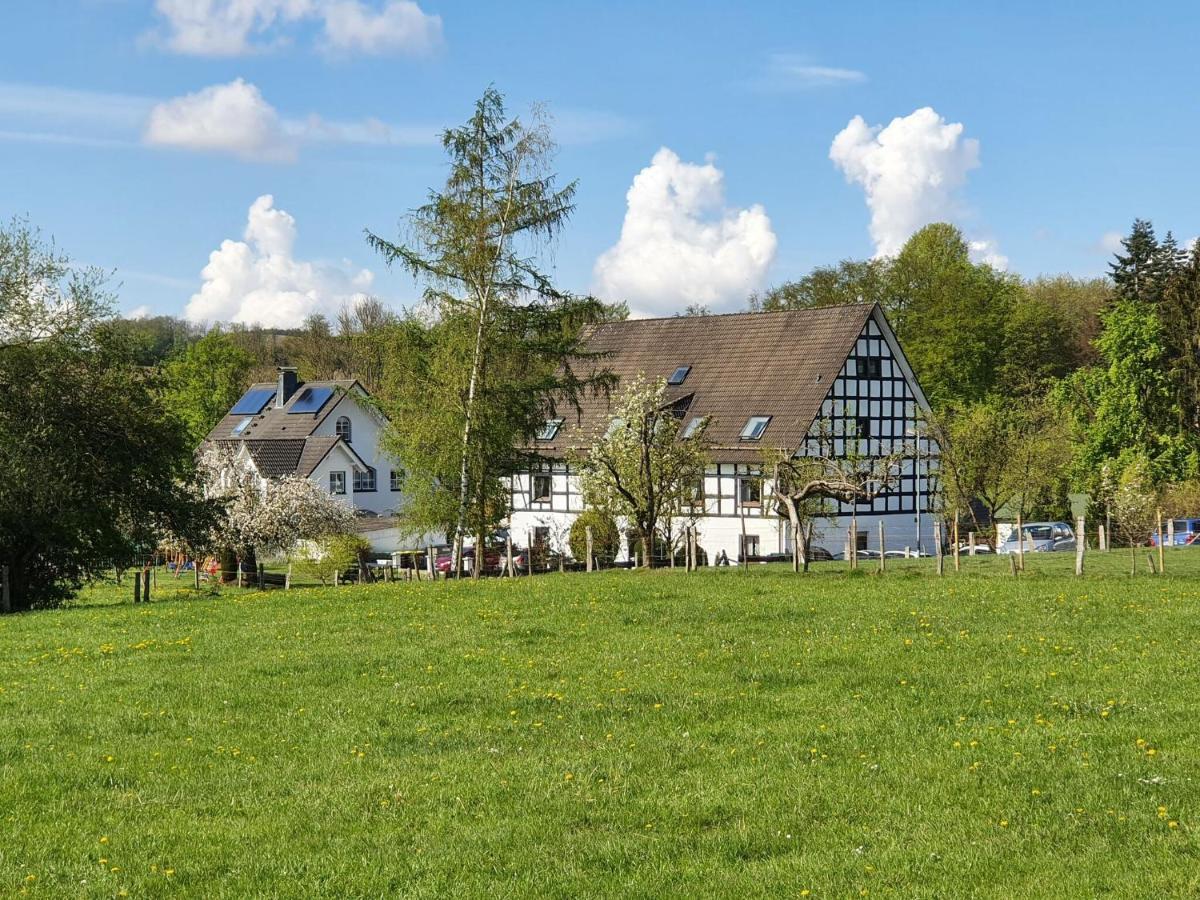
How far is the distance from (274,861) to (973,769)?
5.86 m

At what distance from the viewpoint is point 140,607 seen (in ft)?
94.9

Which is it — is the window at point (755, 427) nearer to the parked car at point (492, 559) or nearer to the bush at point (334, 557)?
the parked car at point (492, 559)

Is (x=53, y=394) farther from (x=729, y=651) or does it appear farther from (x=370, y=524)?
(x=370, y=524)

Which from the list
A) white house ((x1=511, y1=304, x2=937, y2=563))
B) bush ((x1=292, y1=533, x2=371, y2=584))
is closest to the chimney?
white house ((x1=511, y1=304, x2=937, y2=563))

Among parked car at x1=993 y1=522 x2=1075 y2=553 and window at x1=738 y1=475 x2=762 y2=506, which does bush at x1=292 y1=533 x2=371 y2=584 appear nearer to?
window at x1=738 y1=475 x2=762 y2=506

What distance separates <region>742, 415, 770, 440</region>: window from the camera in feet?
190

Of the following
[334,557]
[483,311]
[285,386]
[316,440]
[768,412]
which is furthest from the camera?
[285,386]

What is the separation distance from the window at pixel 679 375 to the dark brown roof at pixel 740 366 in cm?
25

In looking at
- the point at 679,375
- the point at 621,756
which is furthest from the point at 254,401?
the point at 621,756

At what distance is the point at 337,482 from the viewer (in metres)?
77.6

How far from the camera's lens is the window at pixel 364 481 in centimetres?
7956

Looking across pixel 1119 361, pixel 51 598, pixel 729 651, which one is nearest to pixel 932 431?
pixel 1119 361

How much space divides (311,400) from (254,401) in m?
7.15

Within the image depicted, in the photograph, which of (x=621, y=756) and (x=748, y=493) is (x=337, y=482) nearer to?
(x=748, y=493)
